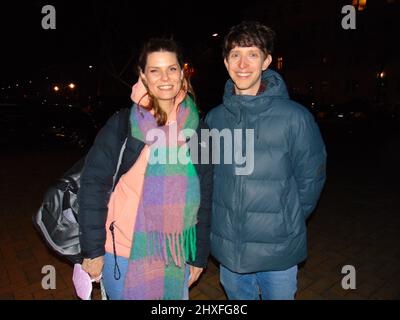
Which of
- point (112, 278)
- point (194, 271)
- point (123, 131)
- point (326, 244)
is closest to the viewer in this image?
point (123, 131)

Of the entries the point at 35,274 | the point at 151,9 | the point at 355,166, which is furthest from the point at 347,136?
the point at 35,274

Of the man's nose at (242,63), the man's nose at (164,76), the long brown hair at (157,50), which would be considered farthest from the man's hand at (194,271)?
the man's nose at (242,63)

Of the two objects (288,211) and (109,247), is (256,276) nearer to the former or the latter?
(288,211)

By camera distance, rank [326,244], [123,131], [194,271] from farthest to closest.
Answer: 1. [326,244]
2. [194,271]
3. [123,131]

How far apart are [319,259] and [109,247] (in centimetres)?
321

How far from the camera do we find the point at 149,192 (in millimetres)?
2094

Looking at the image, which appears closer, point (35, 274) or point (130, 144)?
point (130, 144)

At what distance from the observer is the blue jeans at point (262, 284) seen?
7.69 ft

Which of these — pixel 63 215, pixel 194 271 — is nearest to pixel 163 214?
pixel 194 271

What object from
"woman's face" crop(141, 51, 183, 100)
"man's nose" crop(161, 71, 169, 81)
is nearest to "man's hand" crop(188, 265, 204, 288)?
"woman's face" crop(141, 51, 183, 100)

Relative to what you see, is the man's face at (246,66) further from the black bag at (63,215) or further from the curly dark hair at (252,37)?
the black bag at (63,215)

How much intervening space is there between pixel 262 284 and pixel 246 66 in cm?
149

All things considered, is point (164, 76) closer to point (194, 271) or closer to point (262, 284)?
point (194, 271)

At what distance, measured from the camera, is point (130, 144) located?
2062mm
